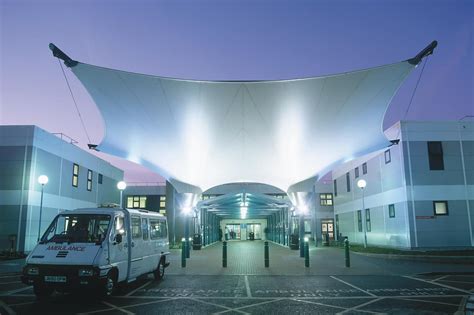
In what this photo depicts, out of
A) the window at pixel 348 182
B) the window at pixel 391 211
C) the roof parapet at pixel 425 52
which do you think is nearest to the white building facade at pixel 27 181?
the roof parapet at pixel 425 52

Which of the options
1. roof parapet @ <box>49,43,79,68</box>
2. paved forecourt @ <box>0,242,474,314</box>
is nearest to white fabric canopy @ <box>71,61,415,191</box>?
roof parapet @ <box>49,43,79,68</box>

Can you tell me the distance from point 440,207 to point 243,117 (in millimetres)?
14000

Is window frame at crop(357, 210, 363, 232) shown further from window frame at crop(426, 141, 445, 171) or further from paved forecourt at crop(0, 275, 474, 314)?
paved forecourt at crop(0, 275, 474, 314)

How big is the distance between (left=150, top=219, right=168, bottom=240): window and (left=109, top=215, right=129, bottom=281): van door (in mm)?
2018

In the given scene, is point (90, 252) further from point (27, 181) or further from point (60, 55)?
point (27, 181)

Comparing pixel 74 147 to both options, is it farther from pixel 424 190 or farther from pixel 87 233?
pixel 424 190

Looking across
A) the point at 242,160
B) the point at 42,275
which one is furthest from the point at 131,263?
the point at 242,160

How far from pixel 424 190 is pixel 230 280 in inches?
591

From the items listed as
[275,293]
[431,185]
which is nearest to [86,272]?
[275,293]

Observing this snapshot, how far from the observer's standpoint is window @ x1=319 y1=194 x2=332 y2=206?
47438 mm

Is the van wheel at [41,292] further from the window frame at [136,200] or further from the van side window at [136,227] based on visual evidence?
the window frame at [136,200]

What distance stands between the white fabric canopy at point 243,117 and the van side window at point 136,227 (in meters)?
5.05

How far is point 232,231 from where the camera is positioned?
52.3m

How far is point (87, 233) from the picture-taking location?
9.65 metres
